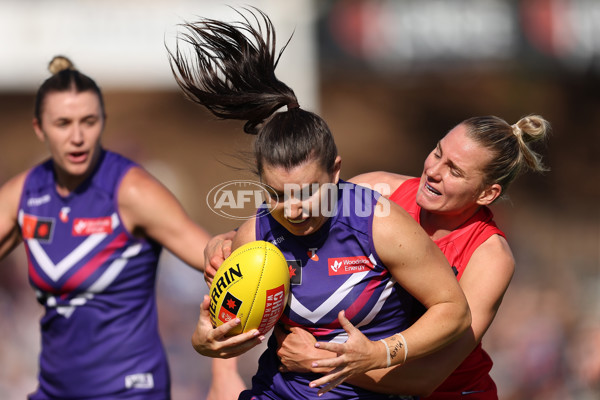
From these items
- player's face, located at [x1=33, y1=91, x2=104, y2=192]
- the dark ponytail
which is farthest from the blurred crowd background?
the dark ponytail

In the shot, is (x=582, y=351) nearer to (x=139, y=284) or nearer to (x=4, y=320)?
(x=139, y=284)

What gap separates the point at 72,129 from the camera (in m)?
4.28

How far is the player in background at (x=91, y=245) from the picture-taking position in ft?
14.1

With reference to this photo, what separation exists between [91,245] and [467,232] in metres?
2.05

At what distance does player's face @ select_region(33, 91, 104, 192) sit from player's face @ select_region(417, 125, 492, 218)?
1904 millimetres

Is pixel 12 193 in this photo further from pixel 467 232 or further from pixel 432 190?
A: pixel 467 232

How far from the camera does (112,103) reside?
15.0 metres

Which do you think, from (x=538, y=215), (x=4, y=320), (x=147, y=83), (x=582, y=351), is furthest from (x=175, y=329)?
(x=538, y=215)

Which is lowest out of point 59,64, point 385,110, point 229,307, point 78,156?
point 385,110

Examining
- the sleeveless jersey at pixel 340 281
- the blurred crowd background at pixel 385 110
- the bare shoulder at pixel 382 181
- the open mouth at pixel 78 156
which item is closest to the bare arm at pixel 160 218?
the open mouth at pixel 78 156

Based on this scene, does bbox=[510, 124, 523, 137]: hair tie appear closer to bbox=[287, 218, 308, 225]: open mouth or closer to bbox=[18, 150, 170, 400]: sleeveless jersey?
bbox=[287, 218, 308, 225]: open mouth

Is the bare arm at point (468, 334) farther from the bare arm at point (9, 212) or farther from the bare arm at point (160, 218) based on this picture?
the bare arm at point (9, 212)

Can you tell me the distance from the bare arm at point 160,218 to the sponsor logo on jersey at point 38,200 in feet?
1.48

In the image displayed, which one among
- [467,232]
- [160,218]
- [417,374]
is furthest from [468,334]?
[160,218]
